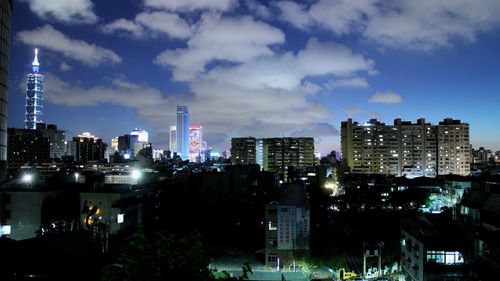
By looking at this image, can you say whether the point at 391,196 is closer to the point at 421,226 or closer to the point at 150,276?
the point at 421,226

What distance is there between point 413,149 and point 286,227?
5683 centimetres

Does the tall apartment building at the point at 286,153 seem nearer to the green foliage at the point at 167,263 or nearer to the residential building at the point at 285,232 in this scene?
the residential building at the point at 285,232

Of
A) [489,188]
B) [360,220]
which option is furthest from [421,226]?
[360,220]

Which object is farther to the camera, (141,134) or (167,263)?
(141,134)

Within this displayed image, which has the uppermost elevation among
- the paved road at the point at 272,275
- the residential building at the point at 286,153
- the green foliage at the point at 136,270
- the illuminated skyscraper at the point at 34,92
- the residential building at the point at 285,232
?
the illuminated skyscraper at the point at 34,92

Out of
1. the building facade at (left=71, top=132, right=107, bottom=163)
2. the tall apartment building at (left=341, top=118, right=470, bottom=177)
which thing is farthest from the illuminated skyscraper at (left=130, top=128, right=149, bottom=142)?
the tall apartment building at (left=341, top=118, right=470, bottom=177)

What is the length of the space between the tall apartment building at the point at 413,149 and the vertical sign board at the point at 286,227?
5492cm

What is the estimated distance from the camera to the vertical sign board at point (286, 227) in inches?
912

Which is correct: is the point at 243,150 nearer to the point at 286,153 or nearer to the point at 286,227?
the point at 286,153

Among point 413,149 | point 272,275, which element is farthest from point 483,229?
point 413,149

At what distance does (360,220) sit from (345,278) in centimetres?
1637

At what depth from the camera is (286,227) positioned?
23297 mm

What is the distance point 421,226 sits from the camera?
18062 millimetres

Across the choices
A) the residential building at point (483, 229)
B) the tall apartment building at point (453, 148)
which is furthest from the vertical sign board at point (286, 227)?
the tall apartment building at point (453, 148)
